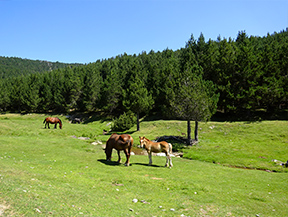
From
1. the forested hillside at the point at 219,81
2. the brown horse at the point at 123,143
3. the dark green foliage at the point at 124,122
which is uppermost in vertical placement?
the forested hillside at the point at 219,81

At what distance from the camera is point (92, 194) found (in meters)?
10.7

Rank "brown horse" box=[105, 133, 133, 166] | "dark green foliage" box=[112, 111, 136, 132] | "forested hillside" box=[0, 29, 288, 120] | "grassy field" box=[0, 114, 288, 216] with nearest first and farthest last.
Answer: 1. "grassy field" box=[0, 114, 288, 216]
2. "brown horse" box=[105, 133, 133, 166]
3. "forested hillside" box=[0, 29, 288, 120]
4. "dark green foliage" box=[112, 111, 136, 132]

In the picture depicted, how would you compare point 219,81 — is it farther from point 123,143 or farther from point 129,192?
point 129,192

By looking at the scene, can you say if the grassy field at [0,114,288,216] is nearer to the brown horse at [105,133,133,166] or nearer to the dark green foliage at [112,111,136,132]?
the brown horse at [105,133,133,166]

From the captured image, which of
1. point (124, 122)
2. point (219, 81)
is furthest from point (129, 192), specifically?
point (219, 81)

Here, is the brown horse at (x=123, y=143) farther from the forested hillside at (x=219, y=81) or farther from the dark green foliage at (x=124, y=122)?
the dark green foliage at (x=124, y=122)

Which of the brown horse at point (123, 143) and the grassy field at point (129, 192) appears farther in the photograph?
the brown horse at point (123, 143)

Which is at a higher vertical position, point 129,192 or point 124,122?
point 129,192

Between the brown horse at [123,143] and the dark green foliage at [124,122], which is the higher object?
the brown horse at [123,143]

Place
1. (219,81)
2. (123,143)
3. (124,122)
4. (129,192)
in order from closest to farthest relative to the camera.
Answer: (129,192) < (123,143) < (124,122) < (219,81)

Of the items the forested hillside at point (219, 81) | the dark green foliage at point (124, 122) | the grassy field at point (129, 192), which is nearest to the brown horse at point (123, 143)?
the grassy field at point (129, 192)

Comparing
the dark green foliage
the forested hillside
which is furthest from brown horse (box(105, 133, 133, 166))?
the dark green foliage

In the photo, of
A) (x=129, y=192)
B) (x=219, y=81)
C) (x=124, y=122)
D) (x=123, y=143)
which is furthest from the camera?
(x=219, y=81)

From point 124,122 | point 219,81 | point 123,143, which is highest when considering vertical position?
point 219,81
